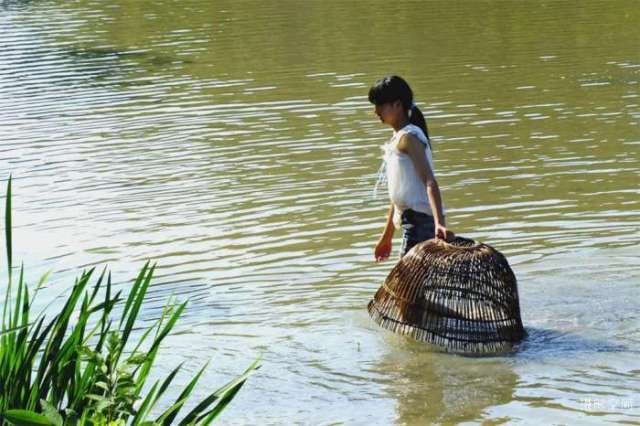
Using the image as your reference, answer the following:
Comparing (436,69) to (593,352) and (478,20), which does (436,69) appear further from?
(593,352)

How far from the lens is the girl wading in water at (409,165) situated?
7699mm

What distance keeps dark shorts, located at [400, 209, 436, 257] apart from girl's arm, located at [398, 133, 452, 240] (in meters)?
0.26

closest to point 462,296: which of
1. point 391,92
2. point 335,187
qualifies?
point 391,92

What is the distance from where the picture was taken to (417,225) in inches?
317

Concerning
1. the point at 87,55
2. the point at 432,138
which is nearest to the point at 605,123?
the point at 432,138

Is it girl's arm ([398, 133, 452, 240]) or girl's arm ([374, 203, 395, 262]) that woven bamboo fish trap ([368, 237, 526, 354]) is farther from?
girl's arm ([374, 203, 395, 262])

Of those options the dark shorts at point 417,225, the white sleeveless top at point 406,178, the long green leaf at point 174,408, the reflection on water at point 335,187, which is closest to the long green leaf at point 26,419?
the long green leaf at point 174,408

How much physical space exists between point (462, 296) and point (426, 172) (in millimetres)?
800

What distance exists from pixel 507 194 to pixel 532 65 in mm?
7078

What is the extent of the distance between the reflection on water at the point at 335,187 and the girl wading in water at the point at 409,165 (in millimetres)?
771

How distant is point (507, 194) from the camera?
37.6 ft

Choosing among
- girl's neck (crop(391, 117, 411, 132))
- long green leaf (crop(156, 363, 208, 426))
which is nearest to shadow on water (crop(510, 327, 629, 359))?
girl's neck (crop(391, 117, 411, 132))

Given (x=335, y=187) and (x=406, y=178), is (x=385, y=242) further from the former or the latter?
(x=335, y=187)

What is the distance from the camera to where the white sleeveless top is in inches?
306
